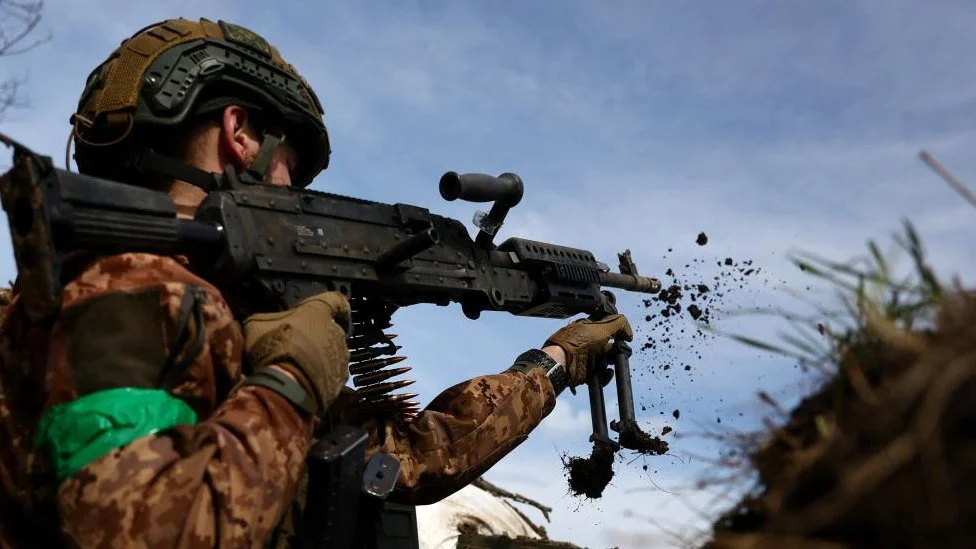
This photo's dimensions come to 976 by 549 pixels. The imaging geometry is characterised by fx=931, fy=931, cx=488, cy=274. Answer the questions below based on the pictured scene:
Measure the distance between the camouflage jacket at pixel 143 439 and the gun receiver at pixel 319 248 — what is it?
135mm

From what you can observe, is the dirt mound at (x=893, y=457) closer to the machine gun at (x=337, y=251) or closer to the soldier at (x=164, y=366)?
the soldier at (x=164, y=366)

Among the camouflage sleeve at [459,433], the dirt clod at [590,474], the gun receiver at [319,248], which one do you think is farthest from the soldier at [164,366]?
the dirt clod at [590,474]

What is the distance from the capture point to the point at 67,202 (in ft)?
9.26

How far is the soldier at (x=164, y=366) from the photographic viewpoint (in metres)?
2.50

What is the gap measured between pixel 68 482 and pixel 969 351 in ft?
7.24

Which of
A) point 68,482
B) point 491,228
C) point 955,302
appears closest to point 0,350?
point 68,482

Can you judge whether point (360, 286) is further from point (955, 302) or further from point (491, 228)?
point (955, 302)

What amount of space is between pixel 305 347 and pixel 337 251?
1.01 metres

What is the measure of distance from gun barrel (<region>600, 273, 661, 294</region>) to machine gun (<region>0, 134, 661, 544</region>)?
0.01 m

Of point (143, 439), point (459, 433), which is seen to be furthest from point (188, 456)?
point (459, 433)

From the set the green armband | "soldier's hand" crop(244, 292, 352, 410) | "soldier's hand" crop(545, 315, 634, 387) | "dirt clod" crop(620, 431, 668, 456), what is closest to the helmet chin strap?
"soldier's hand" crop(244, 292, 352, 410)

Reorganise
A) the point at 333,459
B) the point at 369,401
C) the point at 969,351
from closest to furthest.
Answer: the point at 969,351, the point at 333,459, the point at 369,401

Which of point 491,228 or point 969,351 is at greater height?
point 491,228

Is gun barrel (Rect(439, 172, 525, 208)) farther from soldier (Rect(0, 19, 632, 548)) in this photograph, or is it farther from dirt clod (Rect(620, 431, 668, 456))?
dirt clod (Rect(620, 431, 668, 456))
